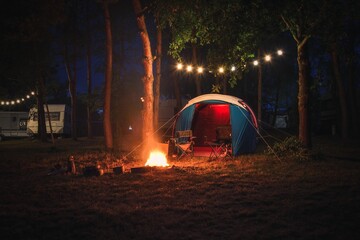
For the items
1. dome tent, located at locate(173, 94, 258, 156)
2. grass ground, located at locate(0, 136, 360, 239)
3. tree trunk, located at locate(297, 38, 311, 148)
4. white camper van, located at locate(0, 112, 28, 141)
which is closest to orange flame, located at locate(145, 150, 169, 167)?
grass ground, located at locate(0, 136, 360, 239)

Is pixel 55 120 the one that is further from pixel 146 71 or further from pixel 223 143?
pixel 223 143

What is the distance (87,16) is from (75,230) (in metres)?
21.4

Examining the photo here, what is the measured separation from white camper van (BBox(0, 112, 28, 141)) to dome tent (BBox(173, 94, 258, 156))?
62.9ft

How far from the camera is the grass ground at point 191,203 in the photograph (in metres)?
4.41

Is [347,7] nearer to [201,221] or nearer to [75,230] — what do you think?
[201,221]

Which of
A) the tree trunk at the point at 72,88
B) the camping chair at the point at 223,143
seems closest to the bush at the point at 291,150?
the camping chair at the point at 223,143

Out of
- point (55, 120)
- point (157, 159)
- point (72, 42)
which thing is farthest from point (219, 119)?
point (55, 120)

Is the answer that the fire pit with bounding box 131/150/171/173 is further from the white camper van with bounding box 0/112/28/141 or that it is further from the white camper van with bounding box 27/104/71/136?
the white camper van with bounding box 0/112/28/141

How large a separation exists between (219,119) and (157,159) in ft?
16.8

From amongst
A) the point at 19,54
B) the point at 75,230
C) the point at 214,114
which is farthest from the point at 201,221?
the point at 19,54

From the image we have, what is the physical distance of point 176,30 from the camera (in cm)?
1202

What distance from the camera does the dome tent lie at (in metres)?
12.1

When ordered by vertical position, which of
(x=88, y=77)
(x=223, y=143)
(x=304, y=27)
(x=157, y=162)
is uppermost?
(x=88, y=77)

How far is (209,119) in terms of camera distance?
1484cm
